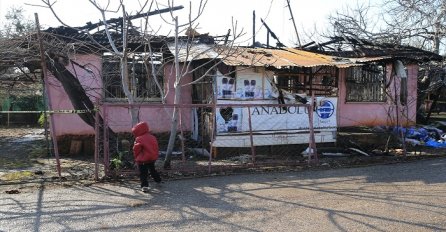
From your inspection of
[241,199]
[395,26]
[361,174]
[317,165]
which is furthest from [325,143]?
[395,26]

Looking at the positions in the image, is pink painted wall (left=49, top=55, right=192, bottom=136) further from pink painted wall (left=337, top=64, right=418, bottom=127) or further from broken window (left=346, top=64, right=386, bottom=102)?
broken window (left=346, top=64, right=386, bottom=102)

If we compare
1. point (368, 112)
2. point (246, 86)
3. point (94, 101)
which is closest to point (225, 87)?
point (246, 86)

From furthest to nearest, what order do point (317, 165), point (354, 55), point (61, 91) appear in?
point (354, 55), point (61, 91), point (317, 165)

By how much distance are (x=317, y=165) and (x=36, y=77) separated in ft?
27.9

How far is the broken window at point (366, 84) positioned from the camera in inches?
566

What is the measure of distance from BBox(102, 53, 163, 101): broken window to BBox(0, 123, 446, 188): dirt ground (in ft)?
7.13

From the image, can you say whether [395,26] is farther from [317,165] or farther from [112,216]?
[112,216]

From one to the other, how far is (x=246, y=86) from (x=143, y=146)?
16.2 feet

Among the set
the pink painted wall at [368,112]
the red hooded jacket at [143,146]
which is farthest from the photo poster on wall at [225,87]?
the pink painted wall at [368,112]

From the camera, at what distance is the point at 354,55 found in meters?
14.7

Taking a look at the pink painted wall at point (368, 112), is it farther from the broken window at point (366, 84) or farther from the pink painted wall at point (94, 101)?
the pink painted wall at point (94, 101)

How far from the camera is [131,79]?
12.5 meters

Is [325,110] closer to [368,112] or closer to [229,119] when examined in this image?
[368,112]

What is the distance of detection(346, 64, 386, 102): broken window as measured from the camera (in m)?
14.4
